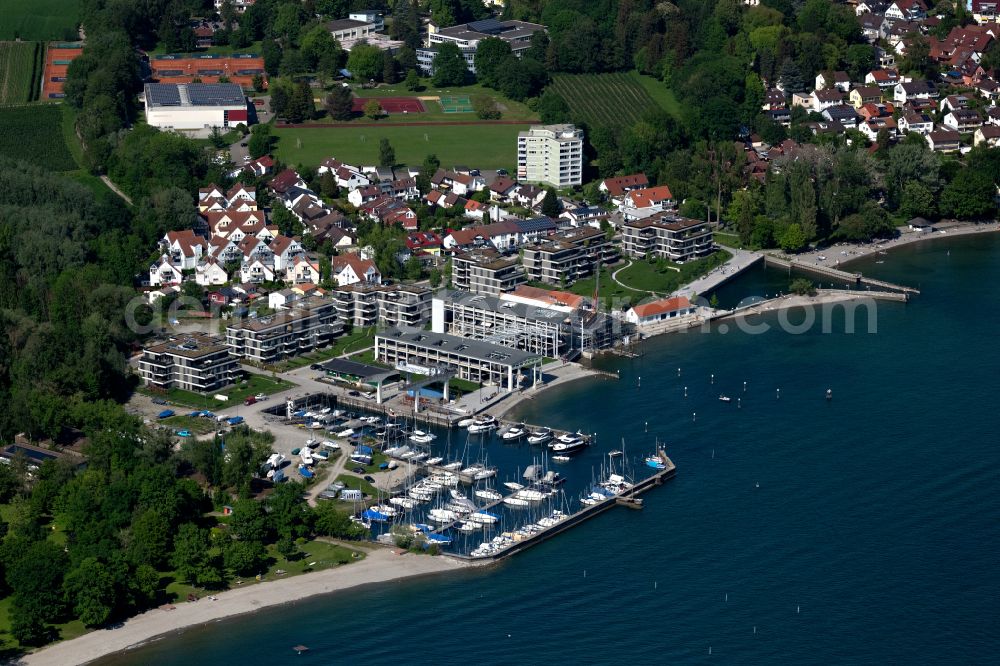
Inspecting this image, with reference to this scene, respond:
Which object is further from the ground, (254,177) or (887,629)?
(254,177)

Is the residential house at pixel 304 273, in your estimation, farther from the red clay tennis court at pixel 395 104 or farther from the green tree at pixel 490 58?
the green tree at pixel 490 58

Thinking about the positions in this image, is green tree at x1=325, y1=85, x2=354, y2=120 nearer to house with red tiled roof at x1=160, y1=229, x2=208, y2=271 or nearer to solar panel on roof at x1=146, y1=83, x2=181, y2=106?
solar panel on roof at x1=146, y1=83, x2=181, y2=106

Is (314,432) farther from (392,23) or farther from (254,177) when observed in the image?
(392,23)

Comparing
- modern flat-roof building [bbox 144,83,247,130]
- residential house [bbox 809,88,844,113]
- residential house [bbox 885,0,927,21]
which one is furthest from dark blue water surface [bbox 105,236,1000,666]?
residential house [bbox 885,0,927,21]

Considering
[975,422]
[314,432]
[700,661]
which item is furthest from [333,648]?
[975,422]

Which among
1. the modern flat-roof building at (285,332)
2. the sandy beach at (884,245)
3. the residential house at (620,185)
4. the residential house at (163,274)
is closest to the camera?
the modern flat-roof building at (285,332)

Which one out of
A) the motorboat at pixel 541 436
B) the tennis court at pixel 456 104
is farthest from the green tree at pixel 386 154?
the motorboat at pixel 541 436
